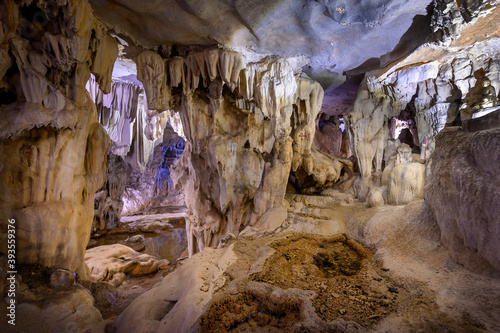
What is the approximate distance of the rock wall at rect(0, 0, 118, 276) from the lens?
13.8 feet

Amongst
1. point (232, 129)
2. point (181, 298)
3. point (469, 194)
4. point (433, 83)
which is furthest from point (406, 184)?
point (181, 298)

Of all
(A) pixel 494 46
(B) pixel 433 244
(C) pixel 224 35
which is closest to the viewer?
(B) pixel 433 244

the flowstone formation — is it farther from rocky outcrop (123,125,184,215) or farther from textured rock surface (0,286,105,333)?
rocky outcrop (123,125,184,215)

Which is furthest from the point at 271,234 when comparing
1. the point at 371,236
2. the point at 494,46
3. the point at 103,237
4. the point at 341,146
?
the point at 341,146

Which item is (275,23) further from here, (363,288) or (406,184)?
(363,288)

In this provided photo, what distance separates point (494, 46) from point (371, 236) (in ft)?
21.0

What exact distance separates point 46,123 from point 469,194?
6638 mm

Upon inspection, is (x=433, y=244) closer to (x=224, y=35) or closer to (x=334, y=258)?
(x=334, y=258)

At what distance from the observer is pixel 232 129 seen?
31.1 ft

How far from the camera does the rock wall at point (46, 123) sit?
4.20 m

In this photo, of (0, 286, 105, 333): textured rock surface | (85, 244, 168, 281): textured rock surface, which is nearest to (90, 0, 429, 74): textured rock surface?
(0, 286, 105, 333): textured rock surface

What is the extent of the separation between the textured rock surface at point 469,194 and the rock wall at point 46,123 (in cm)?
648

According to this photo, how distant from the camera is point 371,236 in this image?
17.5 ft

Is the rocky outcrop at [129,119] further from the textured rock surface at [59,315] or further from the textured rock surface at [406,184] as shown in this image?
the textured rock surface at [406,184]
